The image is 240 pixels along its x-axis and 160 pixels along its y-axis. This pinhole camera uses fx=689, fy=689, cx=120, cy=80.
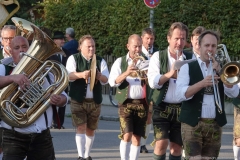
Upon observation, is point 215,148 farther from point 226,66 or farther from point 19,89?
point 19,89

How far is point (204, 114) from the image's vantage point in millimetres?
6934

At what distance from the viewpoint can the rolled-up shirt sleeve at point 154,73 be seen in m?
8.52

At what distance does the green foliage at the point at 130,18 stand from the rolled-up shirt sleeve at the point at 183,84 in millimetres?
9365

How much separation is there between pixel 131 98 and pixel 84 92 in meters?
0.90

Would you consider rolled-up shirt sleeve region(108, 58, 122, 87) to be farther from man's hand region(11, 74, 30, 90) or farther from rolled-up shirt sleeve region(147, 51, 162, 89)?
man's hand region(11, 74, 30, 90)

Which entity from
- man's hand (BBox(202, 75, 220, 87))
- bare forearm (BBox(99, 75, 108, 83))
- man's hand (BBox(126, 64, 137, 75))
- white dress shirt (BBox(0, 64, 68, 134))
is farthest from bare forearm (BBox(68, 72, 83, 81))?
man's hand (BBox(202, 75, 220, 87))

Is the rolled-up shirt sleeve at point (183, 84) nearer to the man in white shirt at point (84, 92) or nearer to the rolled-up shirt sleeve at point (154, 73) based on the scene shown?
the rolled-up shirt sleeve at point (154, 73)

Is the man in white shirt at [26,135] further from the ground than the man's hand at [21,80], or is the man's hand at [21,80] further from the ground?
the man's hand at [21,80]

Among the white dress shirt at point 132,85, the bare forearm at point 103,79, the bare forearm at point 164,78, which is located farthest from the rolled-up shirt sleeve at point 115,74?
the bare forearm at point 164,78

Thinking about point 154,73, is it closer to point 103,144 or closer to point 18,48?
point 18,48

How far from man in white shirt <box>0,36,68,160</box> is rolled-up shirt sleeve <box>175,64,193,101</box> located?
Result: 114 cm

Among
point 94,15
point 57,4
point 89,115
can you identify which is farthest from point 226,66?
point 57,4

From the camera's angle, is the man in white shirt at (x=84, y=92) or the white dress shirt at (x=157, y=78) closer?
the white dress shirt at (x=157, y=78)

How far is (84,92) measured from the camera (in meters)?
10.3
